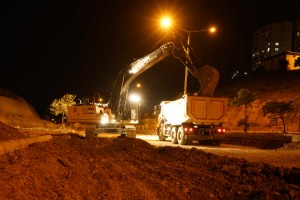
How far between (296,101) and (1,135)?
37.1 meters

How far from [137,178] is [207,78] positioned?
1256cm

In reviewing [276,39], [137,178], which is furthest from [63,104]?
[276,39]

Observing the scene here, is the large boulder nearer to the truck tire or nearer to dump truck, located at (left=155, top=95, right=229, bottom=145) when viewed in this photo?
the truck tire

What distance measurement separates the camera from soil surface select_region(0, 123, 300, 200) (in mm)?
7383

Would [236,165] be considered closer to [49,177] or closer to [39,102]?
[49,177]

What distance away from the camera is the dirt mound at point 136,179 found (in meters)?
7.38

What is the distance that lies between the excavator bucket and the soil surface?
9.77 meters

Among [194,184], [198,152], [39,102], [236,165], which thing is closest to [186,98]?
[198,152]

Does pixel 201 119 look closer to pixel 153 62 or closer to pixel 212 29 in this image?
pixel 153 62

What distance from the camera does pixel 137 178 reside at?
9641 mm

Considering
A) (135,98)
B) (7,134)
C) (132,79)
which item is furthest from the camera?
(135,98)

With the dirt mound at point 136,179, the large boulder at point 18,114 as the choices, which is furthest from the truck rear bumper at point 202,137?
the large boulder at point 18,114

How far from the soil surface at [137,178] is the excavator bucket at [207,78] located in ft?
32.1

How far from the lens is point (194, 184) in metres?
9.03
